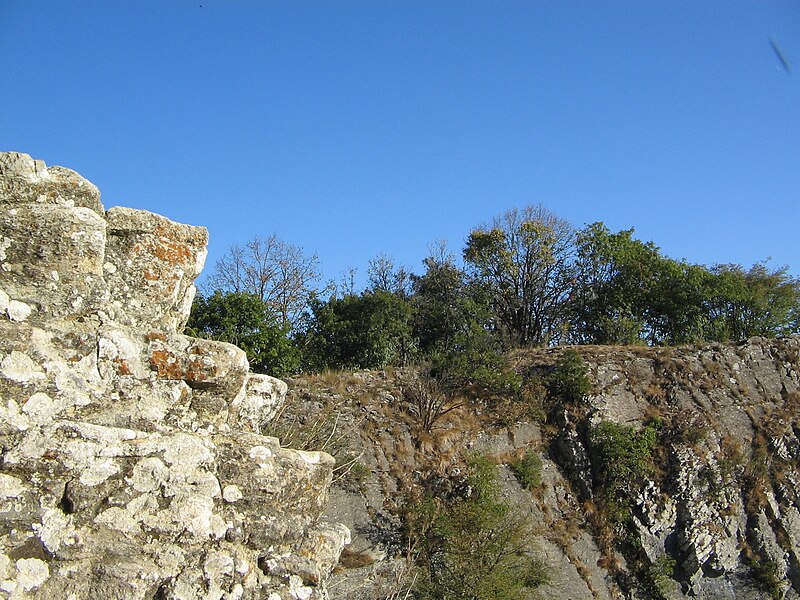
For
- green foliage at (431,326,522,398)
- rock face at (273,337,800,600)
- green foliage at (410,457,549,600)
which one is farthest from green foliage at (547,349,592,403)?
green foliage at (410,457,549,600)

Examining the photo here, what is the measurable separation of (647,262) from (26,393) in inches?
1146

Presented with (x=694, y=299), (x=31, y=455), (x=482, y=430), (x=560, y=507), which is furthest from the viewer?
(x=694, y=299)

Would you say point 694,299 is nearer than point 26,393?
No

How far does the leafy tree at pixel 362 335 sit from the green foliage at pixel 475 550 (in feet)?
26.9

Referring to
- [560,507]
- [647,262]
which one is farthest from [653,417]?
[647,262]

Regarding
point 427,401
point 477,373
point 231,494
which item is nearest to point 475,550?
point 427,401

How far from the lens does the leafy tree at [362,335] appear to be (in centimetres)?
2438

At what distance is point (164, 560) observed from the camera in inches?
142

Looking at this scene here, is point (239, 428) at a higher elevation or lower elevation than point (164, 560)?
higher

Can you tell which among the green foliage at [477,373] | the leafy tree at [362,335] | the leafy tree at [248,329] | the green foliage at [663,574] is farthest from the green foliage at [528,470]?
the leafy tree at [248,329]

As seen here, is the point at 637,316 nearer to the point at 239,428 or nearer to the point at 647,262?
the point at 647,262

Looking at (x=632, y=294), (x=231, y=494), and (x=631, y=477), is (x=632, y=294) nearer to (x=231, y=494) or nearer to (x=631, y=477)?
(x=631, y=477)

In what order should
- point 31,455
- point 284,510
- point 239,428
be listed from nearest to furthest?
A: point 31,455, point 284,510, point 239,428

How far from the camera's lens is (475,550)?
14.6m
